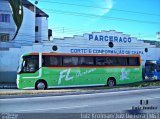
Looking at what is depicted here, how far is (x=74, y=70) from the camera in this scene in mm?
27578

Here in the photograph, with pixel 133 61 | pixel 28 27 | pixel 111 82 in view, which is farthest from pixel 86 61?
pixel 28 27

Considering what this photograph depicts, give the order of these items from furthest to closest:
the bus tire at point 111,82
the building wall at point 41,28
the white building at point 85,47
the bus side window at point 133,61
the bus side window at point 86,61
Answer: the building wall at point 41,28, the white building at point 85,47, the bus side window at point 133,61, the bus tire at point 111,82, the bus side window at point 86,61

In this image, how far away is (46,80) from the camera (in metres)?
26.2

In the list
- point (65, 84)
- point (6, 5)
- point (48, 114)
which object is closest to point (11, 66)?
point (65, 84)

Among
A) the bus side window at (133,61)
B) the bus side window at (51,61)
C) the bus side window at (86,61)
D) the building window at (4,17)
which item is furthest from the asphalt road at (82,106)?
the building window at (4,17)

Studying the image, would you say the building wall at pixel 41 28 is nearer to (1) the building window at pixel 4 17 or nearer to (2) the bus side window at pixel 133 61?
(1) the building window at pixel 4 17

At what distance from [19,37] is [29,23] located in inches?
185

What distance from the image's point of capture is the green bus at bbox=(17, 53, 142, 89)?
83.6 ft

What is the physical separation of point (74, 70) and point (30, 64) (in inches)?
164

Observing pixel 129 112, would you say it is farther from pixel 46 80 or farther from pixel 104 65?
pixel 104 65

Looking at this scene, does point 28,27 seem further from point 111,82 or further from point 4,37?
point 111,82

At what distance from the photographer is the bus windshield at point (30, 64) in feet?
83.3

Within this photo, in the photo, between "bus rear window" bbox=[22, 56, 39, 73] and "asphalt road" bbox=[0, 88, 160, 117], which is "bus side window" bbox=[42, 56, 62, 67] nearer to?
"bus rear window" bbox=[22, 56, 39, 73]

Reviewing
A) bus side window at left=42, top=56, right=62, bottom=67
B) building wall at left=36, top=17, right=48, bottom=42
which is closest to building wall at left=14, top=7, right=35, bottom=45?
building wall at left=36, top=17, right=48, bottom=42
